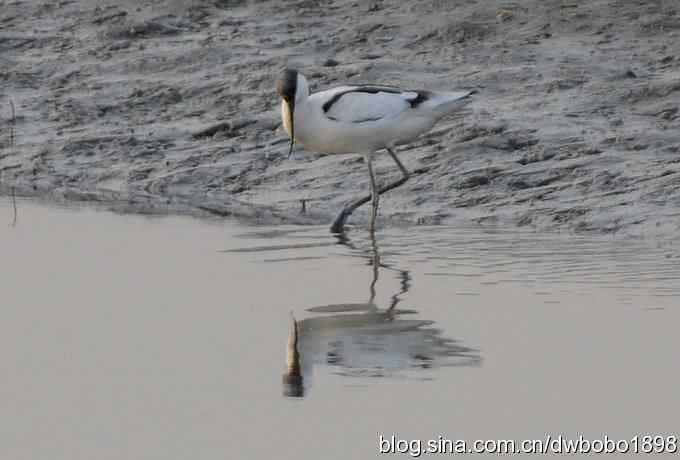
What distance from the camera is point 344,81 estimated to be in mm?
12203

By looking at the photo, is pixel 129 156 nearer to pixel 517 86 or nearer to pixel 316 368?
pixel 517 86

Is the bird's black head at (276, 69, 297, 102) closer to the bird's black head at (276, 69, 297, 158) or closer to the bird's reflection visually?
the bird's black head at (276, 69, 297, 158)

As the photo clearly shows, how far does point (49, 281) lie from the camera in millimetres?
7867

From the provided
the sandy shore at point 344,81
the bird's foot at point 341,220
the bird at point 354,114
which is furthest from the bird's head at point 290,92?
the sandy shore at point 344,81

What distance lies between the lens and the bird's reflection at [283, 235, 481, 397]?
20.4 ft

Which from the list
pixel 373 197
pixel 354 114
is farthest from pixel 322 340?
pixel 373 197

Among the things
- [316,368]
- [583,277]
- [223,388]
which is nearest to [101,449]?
[223,388]

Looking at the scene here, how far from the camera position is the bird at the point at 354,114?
9.59 meters

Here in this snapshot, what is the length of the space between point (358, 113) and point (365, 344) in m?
3.18

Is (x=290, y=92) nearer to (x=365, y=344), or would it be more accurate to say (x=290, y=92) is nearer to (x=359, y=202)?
(x=359, y=202)

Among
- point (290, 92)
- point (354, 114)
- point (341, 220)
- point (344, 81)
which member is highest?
point (290, 92)

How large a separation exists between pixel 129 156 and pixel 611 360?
5903mm

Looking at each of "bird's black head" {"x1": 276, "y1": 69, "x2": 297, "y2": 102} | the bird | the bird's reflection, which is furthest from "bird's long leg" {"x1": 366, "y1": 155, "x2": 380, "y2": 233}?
the bird's reflection

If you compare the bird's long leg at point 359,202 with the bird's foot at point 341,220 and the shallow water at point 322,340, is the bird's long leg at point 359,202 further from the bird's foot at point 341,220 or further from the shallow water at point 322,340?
the shallow water at point 322,340
